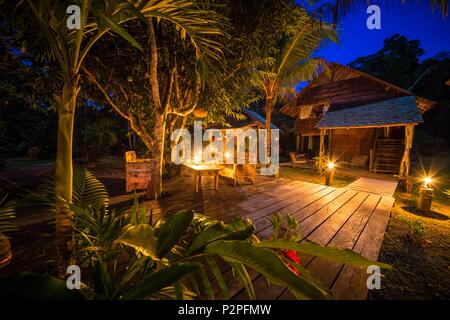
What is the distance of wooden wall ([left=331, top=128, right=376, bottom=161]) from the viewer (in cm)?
1416

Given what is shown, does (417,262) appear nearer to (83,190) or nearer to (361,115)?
(83,190)

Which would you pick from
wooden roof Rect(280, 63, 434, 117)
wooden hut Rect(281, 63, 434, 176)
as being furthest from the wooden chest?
wooden roof Rect(280, 63, 434, 117)

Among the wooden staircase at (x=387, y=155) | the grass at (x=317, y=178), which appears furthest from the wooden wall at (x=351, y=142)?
the grass at (x=317, y=178)

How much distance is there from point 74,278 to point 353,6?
5076 millimetres

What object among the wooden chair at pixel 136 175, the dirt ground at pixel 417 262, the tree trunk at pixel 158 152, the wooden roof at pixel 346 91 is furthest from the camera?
the wooden roof at pixel 346 91

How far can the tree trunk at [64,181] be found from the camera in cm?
158

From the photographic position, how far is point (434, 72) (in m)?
22.9

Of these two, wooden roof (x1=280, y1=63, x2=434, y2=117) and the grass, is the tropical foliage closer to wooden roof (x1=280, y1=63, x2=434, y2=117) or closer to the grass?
the grass

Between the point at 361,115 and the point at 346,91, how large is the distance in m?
3.98

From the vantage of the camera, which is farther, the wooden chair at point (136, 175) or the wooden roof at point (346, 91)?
the wooden roof at point (346, 91)

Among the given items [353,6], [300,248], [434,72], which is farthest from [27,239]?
[434,72]

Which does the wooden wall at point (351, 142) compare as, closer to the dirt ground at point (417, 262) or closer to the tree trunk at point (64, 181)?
the dirt ground at point (417, 262)
